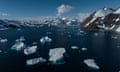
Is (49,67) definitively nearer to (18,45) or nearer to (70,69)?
(70,69)

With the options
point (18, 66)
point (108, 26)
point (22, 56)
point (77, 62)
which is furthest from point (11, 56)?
point (108, 26)

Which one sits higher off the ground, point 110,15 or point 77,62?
point 110,15

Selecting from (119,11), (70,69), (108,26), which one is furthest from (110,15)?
(70,69)

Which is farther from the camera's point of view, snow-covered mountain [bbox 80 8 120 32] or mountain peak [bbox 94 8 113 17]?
mountain peak [bbox 94 8 113 17]

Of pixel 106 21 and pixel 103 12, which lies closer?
pixel 106 21

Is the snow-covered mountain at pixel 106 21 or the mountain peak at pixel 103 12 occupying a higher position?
the mountain peak at pixel 103 12

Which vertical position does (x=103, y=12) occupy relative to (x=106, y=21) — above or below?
above

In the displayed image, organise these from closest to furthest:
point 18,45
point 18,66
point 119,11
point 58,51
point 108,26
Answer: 1. point 18,66
2. point 58,51
3. point 18,45
4. point 108,26
5. point 119,11

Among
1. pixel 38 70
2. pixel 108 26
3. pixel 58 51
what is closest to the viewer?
pixel 38 70

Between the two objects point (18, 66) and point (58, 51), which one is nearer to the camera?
point (18, 66)

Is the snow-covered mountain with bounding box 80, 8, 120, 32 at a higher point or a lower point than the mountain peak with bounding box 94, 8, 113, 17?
lower

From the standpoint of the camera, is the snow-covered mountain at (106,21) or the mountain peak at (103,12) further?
the mountain peak at (103,12)
